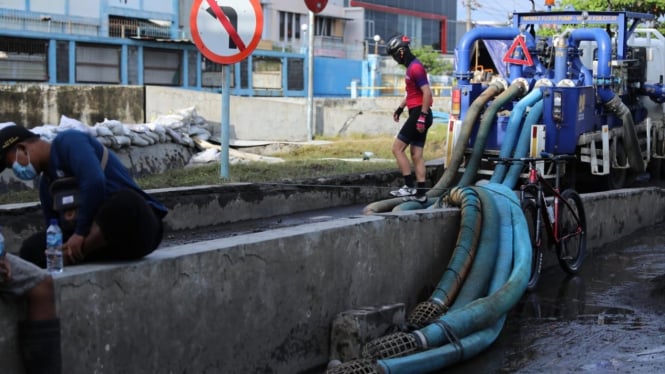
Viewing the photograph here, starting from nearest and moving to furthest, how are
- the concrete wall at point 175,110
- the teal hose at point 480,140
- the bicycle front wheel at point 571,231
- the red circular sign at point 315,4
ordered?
the bicycle front wheel at point 571,231, the teal hose at point 480,140, the red circular sign at point 315,4, the concrete wall at point 175,110

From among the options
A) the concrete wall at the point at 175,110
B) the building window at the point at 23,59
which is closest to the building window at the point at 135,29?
the building window at the point at 23,59

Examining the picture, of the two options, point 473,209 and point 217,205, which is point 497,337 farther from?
point 217,205

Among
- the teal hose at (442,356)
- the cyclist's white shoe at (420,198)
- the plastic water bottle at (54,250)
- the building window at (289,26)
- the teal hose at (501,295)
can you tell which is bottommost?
the teal hose at (442,356)

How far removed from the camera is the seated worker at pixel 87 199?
470 centimetres

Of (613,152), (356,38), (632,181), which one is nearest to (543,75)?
(613,152)

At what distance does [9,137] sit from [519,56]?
992cm

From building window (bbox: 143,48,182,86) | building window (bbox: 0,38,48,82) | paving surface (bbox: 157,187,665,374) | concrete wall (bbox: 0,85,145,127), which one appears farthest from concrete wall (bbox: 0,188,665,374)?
building window (bbox: 143,48,182,86)

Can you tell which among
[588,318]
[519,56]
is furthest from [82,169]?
[519,56]

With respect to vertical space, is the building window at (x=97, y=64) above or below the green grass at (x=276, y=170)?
above

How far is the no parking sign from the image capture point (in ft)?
33.5

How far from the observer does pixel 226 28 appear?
1023cm

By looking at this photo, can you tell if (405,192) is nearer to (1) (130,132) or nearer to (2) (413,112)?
(2) (413,112)

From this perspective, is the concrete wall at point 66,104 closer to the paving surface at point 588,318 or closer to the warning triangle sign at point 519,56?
the warning triangle sign at point 519,56

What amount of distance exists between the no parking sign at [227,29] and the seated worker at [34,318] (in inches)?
249
